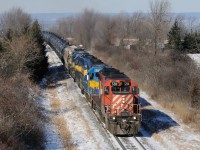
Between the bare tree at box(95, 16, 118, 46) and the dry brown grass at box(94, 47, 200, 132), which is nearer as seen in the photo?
the dry brown grass at box(94, 47, 200, 132)

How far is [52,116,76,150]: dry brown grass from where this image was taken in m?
17.4

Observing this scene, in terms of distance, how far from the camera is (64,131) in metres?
19.9

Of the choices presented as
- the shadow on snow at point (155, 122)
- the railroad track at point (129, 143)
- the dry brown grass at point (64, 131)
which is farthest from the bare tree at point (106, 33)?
the railroad track at point (129, 143)

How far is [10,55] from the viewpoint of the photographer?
32.4m

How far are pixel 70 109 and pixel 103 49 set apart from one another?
45203 mm

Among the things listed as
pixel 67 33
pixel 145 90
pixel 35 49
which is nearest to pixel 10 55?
pixel 35 49

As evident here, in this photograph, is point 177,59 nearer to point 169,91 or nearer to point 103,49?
point 169,91

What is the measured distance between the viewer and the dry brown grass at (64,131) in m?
17.4

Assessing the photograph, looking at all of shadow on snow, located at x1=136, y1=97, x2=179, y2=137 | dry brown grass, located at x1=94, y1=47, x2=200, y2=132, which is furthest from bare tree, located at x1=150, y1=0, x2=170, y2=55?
shadow on snow, located at x1=136, y1=97, x2=179, y2=137

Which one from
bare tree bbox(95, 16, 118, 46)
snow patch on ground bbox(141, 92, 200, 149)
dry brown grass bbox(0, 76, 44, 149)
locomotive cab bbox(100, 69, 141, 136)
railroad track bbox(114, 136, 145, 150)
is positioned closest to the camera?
dry brown grass bbox(0, 76, 44, 149)

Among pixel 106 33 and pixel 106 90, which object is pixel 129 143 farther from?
pixel 106 33

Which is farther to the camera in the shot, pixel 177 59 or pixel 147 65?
pixel 177 59

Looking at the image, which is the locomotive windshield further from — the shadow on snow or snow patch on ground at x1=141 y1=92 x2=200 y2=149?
snow patch on ground at x1=141 y1=92 x2=200 y2=149

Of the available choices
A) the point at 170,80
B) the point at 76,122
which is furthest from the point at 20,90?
the point at 170,80
